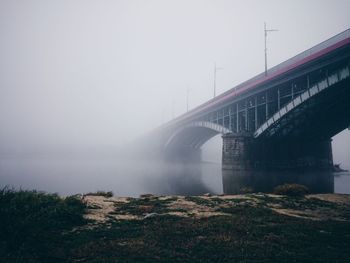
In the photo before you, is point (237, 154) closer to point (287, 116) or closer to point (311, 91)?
point (287, 116)

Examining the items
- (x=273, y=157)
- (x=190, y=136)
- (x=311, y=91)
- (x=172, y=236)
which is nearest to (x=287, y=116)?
(x=311, y=91)

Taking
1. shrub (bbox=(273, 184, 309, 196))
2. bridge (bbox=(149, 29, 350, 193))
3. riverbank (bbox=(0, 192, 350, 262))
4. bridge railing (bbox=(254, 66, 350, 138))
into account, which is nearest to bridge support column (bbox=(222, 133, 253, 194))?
bridge (bbox=(149, 29, 350, 193))

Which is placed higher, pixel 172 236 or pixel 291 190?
pixel 291 190

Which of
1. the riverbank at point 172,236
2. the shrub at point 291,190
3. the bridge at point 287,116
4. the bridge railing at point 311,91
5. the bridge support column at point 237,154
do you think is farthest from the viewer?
the bridge support column at point 237,154

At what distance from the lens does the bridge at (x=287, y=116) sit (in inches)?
1109

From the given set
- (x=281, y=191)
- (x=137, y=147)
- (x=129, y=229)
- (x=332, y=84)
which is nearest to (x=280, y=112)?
(x=332, y=84)

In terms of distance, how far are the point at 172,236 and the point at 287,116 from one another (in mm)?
32179

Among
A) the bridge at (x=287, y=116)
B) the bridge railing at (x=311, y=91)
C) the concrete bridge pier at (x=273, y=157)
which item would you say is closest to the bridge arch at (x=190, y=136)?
the bridge at (x=287, y=116)

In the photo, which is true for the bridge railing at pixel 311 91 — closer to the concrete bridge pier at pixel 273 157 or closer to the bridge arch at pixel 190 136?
the concrete bridge pier at pixel 273 157

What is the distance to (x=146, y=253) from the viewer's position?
600 centimetres

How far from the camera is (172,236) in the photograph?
7270 millimetres

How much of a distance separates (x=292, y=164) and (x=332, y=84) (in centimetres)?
1978

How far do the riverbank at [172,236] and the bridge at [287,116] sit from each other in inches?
700

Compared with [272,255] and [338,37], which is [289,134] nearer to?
[338,37]
